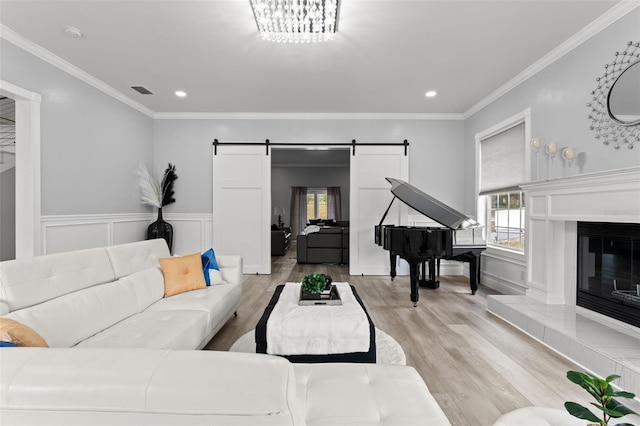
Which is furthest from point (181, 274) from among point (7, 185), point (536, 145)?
point (536, 145)

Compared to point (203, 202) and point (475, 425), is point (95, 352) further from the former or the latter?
point (203, 202)

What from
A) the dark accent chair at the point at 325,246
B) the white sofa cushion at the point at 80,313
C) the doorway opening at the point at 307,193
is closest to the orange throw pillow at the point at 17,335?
the white sofa cushion at the point at 80,313

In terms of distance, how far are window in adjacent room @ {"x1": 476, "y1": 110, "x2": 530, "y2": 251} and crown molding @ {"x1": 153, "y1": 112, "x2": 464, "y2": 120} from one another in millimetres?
925

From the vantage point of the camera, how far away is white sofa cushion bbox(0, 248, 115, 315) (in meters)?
1.65

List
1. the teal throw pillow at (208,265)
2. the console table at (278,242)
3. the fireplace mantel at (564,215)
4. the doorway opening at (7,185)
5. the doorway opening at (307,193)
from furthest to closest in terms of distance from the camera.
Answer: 1. the doorway opening at (307,193)
2. the console table at (278,242)
3. the doorway opening at (7,185)
4. the teal throw pillow at (208,265)
5. the fireplace mantel at (564,215)

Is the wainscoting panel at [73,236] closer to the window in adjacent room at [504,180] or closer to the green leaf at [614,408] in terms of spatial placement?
the green leaf at [614,408]

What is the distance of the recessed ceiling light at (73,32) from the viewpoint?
9.07 ft

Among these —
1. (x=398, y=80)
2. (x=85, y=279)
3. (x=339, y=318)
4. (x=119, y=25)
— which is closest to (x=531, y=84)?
(x=398, y=80)

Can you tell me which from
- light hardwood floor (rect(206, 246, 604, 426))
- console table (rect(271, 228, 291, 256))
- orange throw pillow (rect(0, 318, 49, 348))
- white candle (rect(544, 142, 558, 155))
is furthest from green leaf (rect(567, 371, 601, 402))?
console table (rect(271, 228, 291, 256))

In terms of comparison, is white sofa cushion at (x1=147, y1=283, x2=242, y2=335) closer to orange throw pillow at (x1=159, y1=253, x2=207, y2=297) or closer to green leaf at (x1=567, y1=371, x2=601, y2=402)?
orange throw pillow at (x1=159, y1=253, x2=207, y2=297)

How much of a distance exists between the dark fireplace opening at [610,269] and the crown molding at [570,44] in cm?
174

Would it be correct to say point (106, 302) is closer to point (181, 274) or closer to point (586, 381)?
point (181, 274)

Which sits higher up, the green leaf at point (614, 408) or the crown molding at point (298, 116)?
the crown molding at point (298, 116)

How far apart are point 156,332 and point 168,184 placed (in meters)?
3.81
